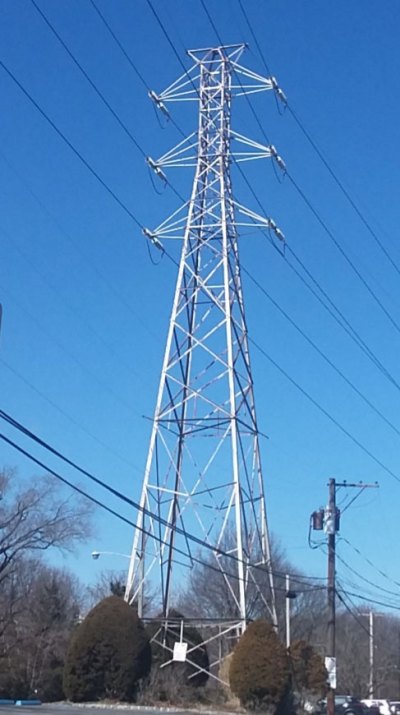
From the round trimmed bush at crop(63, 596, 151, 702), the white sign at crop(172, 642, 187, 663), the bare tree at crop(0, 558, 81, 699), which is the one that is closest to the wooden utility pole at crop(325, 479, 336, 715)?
the white sign at crop(172, 642, 187, 663)

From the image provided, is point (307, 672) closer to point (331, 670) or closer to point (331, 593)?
point (331, 670)

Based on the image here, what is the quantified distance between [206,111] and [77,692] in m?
19.7

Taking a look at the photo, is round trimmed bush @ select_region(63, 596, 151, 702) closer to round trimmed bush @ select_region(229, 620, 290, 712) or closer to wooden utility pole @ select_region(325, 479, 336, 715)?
round trimmed bush @ select_region(229, 620, 290, 712)

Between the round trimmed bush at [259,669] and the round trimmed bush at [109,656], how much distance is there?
9.39 ft

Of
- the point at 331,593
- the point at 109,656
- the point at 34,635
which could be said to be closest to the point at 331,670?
the point at 331,593

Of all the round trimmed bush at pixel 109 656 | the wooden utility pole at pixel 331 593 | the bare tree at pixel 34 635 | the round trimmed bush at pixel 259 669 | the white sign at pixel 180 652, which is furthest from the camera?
the bare tree at pixel 34 635

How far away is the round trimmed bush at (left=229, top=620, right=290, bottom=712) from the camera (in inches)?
1382

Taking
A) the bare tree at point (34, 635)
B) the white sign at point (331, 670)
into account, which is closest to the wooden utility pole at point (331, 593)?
the white sign at point (331, 670)

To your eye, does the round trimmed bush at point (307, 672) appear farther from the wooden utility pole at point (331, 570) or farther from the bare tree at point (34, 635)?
the bare tree at point (34, 635)

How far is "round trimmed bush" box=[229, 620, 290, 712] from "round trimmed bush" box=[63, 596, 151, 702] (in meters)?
2.86

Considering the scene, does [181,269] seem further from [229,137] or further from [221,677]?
[221,677]

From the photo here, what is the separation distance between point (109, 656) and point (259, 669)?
459 centimetres

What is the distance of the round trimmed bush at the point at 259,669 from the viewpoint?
35.1 metres

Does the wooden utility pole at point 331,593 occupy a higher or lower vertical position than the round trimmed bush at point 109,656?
higher
